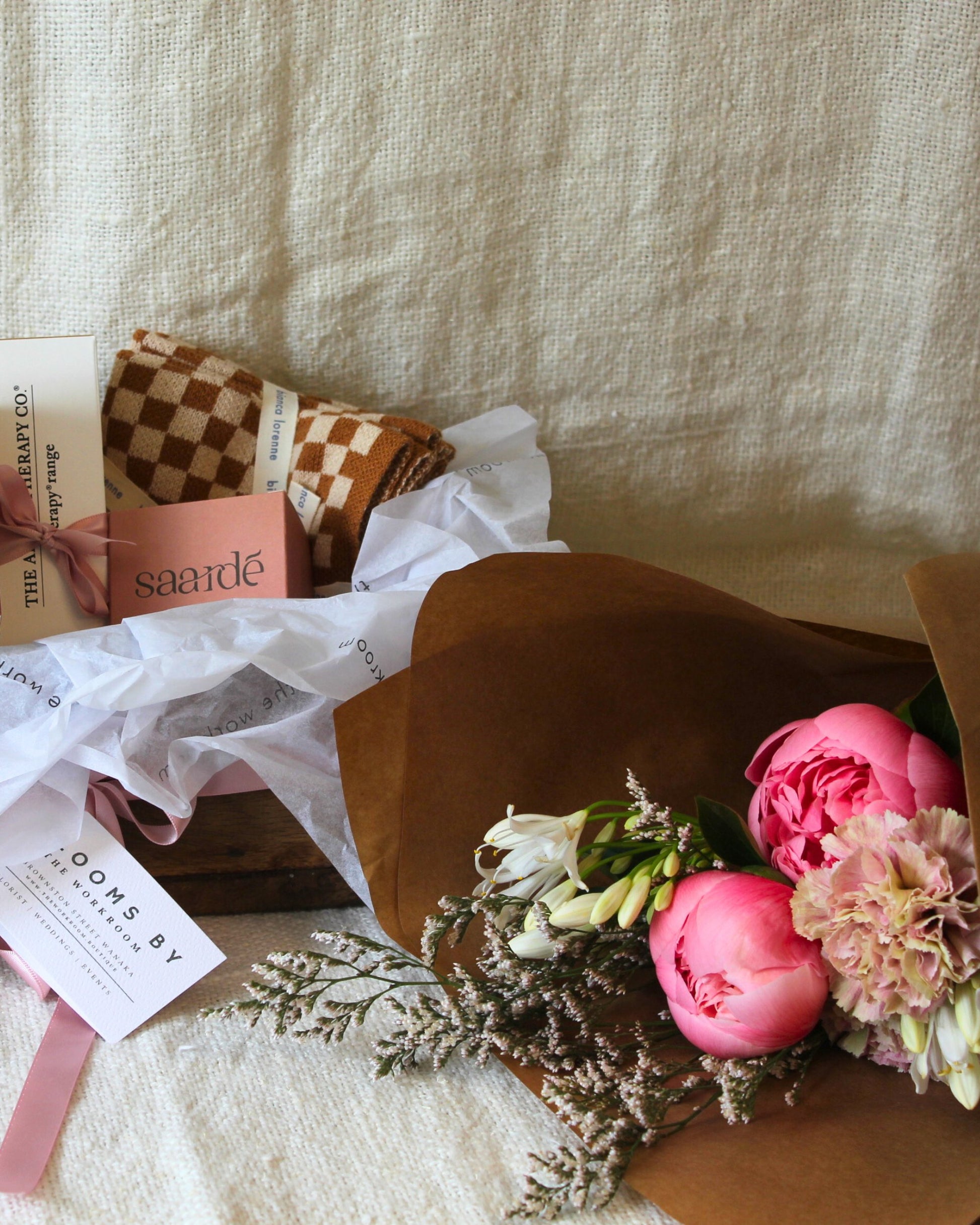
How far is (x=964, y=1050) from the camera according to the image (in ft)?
1.39

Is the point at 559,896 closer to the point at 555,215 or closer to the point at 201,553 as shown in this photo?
the point at 201,553

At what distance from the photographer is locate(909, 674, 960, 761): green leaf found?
20.3 inches

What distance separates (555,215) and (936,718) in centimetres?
54

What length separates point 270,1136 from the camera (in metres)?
0.51

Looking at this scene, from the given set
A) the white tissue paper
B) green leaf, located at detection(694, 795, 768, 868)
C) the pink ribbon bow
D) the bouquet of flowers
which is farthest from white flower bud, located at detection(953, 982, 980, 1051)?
the pink ribbon bow

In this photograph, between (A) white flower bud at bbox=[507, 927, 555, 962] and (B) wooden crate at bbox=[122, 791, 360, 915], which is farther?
(B) wooden crate at bbox=[122, 791, 360, 915]

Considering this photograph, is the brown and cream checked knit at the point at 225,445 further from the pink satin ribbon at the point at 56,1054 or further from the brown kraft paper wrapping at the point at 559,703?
the brown kraft paper wrapping at the point at 559,703

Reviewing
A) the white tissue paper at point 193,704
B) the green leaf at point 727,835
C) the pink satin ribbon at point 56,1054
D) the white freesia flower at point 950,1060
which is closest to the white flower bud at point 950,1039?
the white freesia flower at point 950,1060

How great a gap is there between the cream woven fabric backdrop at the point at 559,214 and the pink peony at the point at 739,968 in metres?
0.35

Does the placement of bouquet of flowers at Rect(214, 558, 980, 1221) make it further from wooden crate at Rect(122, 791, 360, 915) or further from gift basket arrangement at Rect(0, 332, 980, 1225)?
wooden crate at Rect(122, 791, 360, 915)

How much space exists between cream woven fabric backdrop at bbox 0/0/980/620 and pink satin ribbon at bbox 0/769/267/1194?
288 millimetres

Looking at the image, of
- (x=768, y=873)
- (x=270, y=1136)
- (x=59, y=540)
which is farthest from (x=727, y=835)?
(x=59, y=540)

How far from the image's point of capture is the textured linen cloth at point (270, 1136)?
18.7 inches

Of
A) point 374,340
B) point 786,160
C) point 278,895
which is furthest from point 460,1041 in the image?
point 786,160
